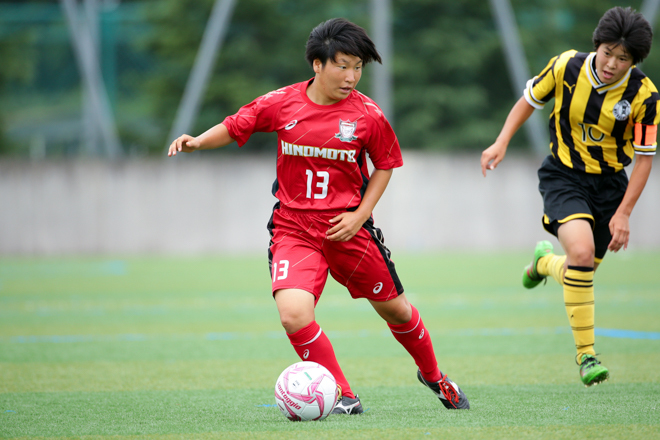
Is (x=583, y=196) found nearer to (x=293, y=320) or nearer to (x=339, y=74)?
(x=339, y=74)

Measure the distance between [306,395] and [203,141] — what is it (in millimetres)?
1406

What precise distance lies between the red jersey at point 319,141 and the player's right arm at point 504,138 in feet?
2.00

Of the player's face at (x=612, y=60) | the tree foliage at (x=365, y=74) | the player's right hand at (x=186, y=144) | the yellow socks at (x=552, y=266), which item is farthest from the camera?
the tree foliage at (x=365, y=74)

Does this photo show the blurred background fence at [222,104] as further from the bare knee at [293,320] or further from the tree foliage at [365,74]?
the bare knee at [293,320]

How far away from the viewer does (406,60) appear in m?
26.6

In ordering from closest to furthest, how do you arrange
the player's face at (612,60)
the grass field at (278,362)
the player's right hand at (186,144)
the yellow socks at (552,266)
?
the grass field at (278,362)
the player's right hand at (186,144)
the player's face at (612,60)
the yellow socks at (552,266)

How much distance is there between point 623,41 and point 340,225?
1929 millimetres

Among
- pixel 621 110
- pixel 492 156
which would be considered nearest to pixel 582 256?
pixel 492 156

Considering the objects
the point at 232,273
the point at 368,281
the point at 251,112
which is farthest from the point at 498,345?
the point at 232,273

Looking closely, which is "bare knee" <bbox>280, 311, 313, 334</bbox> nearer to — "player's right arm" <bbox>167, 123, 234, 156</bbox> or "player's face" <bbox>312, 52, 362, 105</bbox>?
"player's right arm" <bbox>167, 123, 234, 156</bbox>

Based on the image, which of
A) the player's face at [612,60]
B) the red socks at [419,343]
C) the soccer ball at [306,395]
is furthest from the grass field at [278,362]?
the player's face at [612,60]

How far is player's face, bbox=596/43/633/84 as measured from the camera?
445cm

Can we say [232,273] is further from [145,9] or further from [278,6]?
[145,9]

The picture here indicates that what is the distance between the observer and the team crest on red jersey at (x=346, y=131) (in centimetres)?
413
